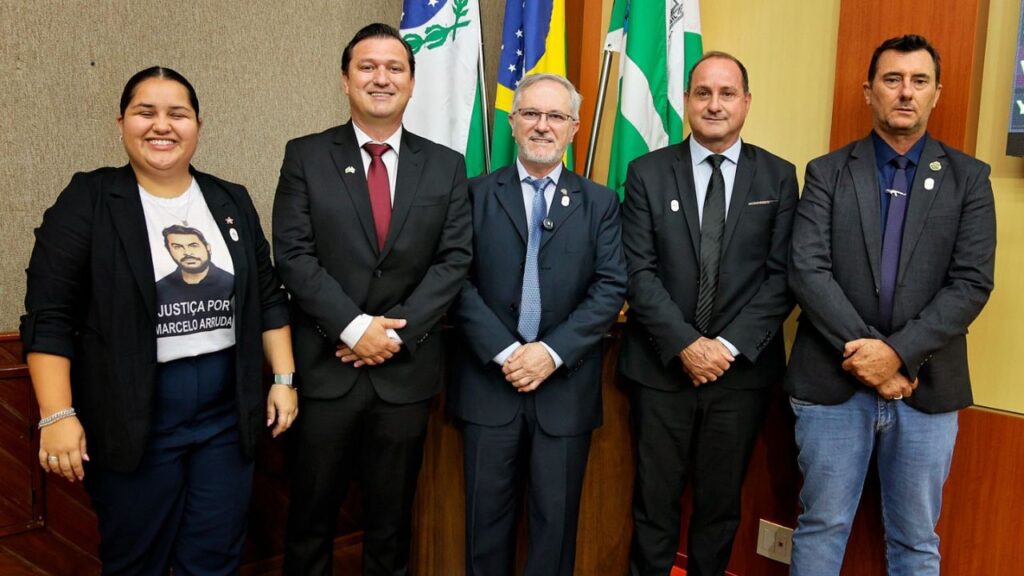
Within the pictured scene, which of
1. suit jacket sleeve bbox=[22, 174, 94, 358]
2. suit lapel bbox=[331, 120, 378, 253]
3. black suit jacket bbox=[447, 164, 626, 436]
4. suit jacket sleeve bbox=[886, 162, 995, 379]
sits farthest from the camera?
black suit jacket bbox=[447, 164, 626, 436]

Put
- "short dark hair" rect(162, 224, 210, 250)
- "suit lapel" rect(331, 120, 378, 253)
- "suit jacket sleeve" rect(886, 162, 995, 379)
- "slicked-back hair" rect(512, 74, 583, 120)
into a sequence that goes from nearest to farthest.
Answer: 1. "short dark hair" rect(162, 224, 210, 250)
2. "suit jacket sleeve" rect(886, 162, 995, 379)
3. "suit lapel" rect(331, 120, 378, 253)
4. "slicked-back hair" rect(512, 74, 583, 120)

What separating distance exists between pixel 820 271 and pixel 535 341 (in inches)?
31.8

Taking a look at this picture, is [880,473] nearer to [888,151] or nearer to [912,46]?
[888,151]

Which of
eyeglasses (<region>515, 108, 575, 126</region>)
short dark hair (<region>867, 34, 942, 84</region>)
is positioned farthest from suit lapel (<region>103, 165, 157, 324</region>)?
short dark hair (<region>867, 34, 942, 84</region>)

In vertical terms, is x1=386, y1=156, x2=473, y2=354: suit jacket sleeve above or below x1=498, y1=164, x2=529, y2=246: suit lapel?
below

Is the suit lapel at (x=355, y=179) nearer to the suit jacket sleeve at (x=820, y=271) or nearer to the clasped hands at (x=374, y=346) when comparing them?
the clasped hands at (x=374, y=346)

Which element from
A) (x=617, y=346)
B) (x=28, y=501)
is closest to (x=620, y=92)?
(x=617, y=346)

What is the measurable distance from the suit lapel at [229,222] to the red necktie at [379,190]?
0.34 m

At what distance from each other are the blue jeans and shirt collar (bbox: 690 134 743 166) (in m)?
0.76

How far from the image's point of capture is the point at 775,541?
254cm

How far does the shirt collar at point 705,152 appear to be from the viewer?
222cm

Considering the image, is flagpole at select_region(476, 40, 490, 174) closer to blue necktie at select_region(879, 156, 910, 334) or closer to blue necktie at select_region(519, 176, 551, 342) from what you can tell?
blue necktie at select_region(519, 176, 551, 342)

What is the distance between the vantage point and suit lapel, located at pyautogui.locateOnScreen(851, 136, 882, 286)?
1.97 meters

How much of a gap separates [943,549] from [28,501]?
275 centimetres
